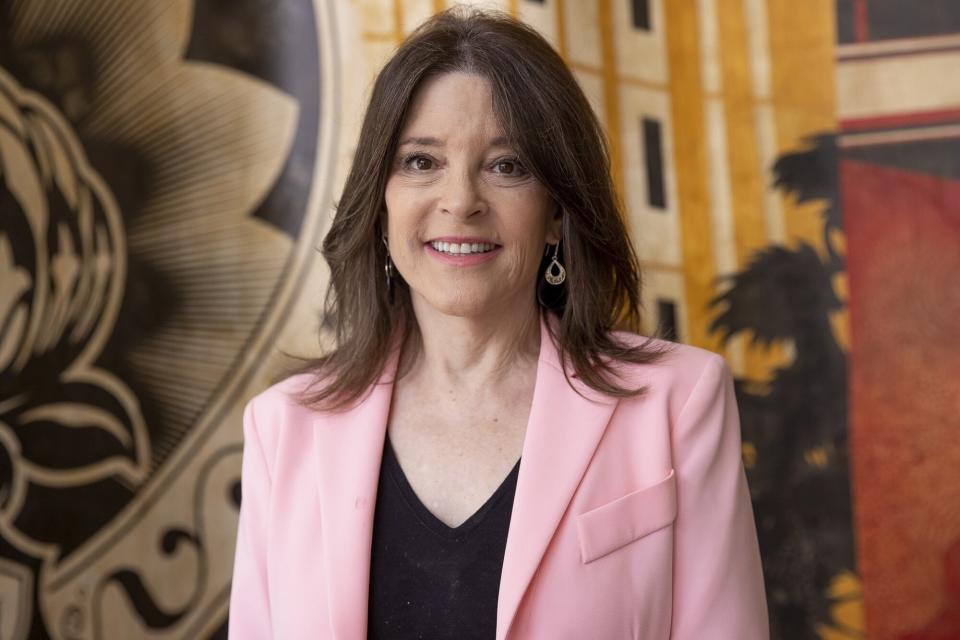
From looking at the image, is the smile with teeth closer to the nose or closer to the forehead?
the nose

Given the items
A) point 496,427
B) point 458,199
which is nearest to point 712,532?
point 496,427

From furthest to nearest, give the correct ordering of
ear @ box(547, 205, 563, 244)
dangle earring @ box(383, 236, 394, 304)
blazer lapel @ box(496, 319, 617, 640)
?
dangle earring @ box(383, 236, 394, 304) → ear @ box(547, 205, 563, 244) → blazer lapel @ box(496, 319, 617, 640)

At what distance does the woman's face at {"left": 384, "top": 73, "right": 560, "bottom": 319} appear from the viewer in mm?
1740

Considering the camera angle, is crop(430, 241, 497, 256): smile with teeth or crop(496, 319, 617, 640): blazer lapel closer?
crop(496, 319, 617, 640): blazer lapel

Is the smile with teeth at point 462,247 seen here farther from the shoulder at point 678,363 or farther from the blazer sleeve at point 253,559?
the blazer sleeve at point 253,559

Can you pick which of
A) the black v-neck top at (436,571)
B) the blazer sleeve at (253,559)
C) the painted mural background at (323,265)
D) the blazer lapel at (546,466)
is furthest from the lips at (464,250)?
the painted mural background at (323,265)

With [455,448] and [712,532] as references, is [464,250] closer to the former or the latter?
[455,448]

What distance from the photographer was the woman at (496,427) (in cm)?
168

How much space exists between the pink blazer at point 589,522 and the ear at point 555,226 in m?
0.18

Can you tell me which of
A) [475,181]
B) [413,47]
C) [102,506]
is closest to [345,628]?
[475,181]

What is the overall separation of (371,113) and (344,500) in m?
0.62

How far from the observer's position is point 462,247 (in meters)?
1.75

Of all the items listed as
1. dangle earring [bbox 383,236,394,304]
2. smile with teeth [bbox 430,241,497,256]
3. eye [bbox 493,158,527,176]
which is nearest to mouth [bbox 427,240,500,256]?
smile with teeth [bbox 430,241,497,256]

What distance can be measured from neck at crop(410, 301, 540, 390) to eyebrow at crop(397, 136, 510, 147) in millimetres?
287
